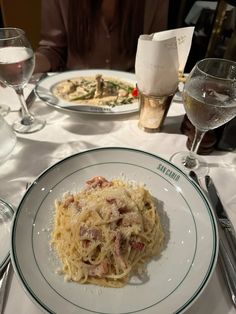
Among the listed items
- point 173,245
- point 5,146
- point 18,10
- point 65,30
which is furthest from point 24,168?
point 18,10

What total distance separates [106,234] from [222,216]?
0.31 meters

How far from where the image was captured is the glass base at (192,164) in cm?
89

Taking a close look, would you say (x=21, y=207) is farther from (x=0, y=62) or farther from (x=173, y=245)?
(x=0, y=62)

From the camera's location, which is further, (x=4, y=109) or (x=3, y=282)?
(x=4, y=109)

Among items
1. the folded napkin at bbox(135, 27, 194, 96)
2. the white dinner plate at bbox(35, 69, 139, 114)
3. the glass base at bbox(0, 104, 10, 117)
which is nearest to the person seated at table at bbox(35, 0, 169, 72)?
the white dinner plate at bbox(35, 69, 139, 114)

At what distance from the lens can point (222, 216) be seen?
0.74 m

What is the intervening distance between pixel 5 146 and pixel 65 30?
48.5 inches

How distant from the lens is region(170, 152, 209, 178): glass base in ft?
2.94

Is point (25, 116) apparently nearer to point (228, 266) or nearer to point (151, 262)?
point (151, 262)

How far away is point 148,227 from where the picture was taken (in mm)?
682

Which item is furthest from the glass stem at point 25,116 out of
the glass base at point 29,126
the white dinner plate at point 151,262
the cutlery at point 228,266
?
the cutlery at point 228,266

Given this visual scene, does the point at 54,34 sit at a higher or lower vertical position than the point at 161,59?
lower

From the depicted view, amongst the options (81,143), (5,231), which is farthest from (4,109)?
(5,231)

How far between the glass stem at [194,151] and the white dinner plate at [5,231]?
21.5 inches
